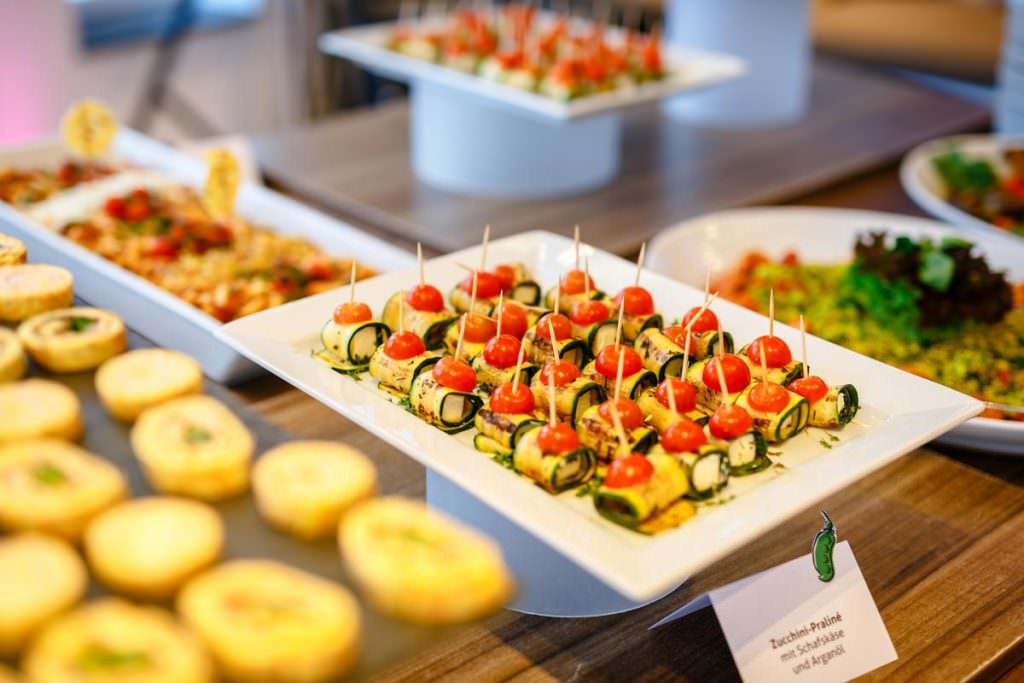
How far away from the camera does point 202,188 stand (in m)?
2.51

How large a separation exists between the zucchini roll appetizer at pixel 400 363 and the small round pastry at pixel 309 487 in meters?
0.35

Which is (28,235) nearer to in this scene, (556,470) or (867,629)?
(556,470)

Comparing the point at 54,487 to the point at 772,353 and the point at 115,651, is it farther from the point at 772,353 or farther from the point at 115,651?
the point at 772,353

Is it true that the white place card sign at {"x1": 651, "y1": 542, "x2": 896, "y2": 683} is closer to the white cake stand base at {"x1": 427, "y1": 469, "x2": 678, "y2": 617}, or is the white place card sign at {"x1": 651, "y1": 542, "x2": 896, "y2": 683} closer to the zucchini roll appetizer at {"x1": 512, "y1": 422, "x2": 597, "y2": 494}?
the white cake stand base at {"x1": 427, "y1": 469, "x2": 678, "y2": 617}

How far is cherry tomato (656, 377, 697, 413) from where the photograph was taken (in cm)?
126

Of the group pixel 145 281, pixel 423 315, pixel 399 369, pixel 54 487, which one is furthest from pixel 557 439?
pixel 145 281

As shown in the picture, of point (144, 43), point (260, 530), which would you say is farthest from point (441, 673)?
point (144, 43)

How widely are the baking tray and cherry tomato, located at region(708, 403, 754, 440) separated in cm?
45

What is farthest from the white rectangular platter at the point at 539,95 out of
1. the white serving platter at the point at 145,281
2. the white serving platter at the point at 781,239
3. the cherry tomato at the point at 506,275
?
the cherry tomato at the point at 506,275

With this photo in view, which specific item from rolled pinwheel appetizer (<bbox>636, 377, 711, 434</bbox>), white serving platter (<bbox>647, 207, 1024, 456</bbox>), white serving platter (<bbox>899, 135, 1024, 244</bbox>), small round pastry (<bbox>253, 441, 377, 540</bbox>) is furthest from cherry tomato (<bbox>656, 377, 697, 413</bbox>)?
white serving platter (<bbox>899, 135, 1024, 244</bbox>)

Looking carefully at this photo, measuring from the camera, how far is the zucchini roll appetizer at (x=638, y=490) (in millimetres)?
1075

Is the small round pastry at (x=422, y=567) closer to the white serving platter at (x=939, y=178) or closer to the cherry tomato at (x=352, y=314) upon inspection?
the cherry tomato at (x=352, y=314)

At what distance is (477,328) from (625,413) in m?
0.27

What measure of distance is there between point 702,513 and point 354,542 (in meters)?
0.40
